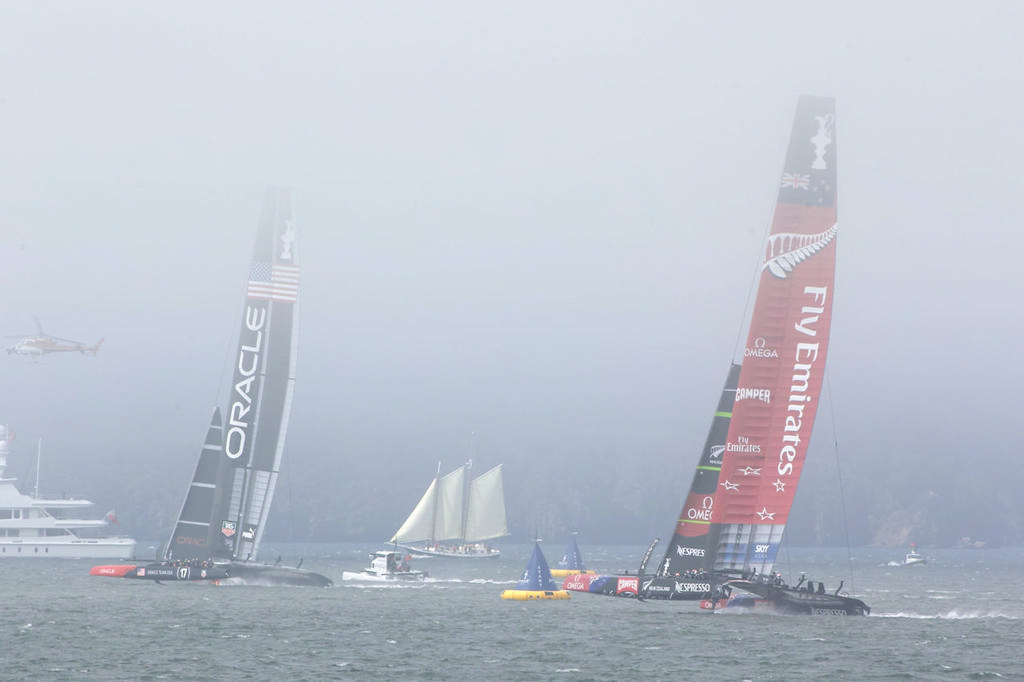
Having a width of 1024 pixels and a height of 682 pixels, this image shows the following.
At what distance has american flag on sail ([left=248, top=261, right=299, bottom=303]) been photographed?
7194 centimetres

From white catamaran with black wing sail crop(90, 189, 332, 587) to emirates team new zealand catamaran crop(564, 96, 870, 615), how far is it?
26123 millimetres

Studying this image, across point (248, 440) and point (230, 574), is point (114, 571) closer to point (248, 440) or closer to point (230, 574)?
point (230, 574)

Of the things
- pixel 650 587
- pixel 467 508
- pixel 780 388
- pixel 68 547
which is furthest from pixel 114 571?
pixel 467 508

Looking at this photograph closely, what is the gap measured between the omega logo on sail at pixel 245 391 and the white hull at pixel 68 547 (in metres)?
66.6

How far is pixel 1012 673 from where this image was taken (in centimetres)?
4028

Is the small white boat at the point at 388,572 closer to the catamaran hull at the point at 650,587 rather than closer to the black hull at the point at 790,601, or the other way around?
the catamaran hull at the point at 650,587

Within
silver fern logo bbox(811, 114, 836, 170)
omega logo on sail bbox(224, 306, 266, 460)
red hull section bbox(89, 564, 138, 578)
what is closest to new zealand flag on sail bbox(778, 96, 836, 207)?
silver fern logo bbox(811, 114, 836, 170)

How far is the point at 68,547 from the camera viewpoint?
437ft

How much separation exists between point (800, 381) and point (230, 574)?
3339 centimetres

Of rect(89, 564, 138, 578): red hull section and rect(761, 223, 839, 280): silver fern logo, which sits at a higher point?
rect(761, 223, 839, 280): silver fern logo

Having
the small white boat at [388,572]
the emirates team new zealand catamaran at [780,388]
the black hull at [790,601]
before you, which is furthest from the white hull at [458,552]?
the black hull at [790,601]

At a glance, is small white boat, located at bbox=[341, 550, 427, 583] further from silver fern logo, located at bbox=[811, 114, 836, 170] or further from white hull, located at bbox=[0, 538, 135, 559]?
silver fern logo, located at bbox=[811, 114, 836, 170]

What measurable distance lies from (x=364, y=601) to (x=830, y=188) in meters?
33.4

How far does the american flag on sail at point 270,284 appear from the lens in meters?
71.9
